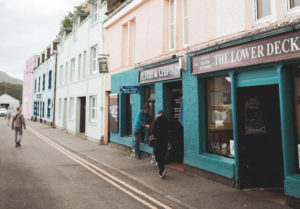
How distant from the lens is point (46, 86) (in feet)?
93.4

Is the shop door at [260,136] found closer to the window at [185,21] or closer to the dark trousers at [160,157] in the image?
the dark trousers at [160,157]

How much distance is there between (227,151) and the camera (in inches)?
259

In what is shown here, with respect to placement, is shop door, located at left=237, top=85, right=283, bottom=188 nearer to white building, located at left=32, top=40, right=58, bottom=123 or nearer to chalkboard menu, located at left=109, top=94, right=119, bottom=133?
chalkboard menu, located at left=109, top=94, right=119, bottom=133

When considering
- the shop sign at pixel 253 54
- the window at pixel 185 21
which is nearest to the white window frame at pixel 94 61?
the window at pixel 185 21

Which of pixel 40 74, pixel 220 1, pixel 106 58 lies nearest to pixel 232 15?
pixel 220 1

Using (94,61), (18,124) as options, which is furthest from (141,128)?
(94,61)

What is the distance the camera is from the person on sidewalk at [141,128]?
9.13 meters

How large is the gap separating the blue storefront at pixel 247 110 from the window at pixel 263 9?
0.80m

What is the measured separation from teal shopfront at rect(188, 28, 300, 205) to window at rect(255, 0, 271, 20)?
0.81 metres

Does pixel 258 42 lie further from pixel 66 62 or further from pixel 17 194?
pixel 66 62

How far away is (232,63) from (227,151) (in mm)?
2511

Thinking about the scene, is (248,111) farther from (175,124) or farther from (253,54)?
(175,124)

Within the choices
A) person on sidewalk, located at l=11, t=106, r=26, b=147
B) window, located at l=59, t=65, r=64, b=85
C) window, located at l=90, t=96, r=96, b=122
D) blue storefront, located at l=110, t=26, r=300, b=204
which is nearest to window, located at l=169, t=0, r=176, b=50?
blue storefront, located at l=110, t=26, r=300, b=204

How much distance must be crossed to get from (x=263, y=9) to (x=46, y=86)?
2763cm
